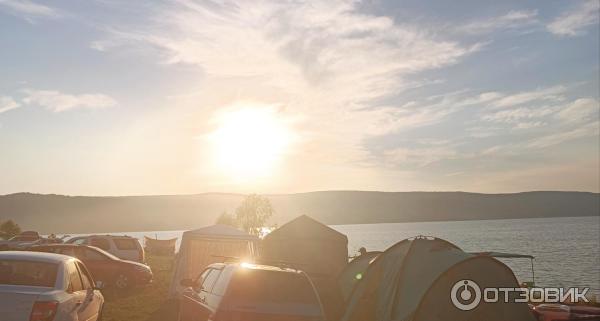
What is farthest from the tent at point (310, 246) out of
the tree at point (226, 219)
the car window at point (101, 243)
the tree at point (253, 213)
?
the tree at point (253, 213)

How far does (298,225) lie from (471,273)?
590 inches

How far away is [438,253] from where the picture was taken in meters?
13.1

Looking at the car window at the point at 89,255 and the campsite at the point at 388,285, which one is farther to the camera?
the car window at the point at 89,255

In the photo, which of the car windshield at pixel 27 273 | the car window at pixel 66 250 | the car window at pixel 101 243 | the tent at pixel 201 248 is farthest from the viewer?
the car window at pixel 101 243

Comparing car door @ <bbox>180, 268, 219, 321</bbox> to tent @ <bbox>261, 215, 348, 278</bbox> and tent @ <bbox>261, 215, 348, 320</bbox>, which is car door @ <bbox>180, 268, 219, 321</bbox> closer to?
tent @ <bbox>261, 215, 348, 320</bbox>

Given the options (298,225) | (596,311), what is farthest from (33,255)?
(298,225)

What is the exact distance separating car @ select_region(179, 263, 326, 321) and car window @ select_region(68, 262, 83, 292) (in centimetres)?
217

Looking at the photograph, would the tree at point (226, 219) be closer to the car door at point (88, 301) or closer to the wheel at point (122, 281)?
the wheel at point (122, 281)

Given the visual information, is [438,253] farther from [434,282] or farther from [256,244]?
[256,244]

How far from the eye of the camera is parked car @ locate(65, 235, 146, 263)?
24156 mm

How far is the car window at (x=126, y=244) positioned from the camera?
82.6 ft

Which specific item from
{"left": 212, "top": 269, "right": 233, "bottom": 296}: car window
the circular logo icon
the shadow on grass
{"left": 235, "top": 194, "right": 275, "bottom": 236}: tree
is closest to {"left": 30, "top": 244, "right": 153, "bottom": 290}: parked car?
the shadow on grass

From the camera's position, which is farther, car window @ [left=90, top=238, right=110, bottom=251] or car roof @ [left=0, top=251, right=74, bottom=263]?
car window @ [left=90, top=238, right=110, bottom=251]

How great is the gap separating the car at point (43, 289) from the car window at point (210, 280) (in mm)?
2131
